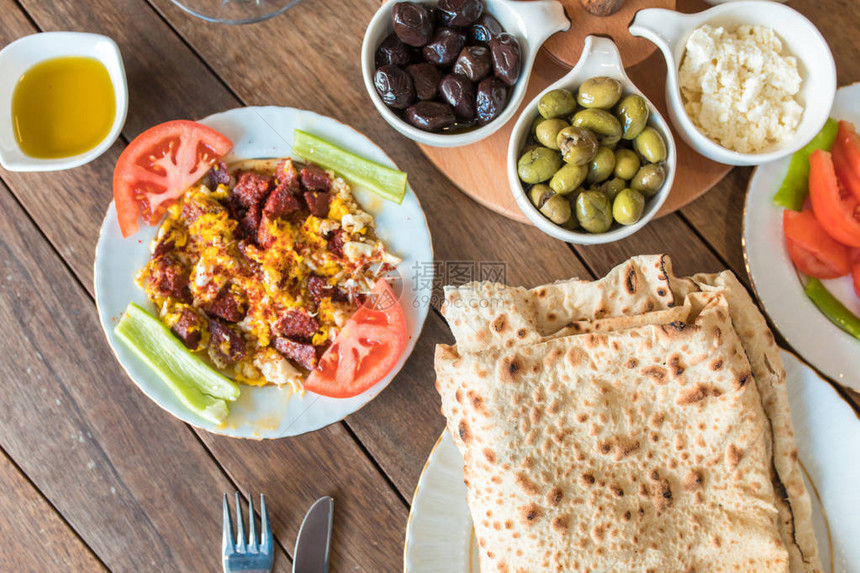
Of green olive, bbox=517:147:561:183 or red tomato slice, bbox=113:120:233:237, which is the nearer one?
green olive, bbox=517:147:561:183

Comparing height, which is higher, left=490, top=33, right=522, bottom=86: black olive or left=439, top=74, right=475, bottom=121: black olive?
left=490, top=33, right=522, bottom=86: black olive

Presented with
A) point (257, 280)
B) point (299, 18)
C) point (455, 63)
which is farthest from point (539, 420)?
point (299, 18)

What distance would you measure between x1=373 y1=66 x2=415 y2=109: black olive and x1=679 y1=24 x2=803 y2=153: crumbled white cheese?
830 millimetres

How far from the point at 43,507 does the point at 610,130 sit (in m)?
2.18

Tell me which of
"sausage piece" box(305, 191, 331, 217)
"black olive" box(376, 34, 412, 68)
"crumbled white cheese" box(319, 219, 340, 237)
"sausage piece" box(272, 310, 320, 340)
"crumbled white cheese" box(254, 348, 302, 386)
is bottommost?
"crumbled white cheese" box(254, 348, 302, 386)

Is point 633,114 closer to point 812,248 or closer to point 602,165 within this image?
point 602,165

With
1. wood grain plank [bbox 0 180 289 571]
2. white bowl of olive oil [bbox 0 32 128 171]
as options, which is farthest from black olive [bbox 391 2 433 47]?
wood grain plank [bbox 0 180 289 571]

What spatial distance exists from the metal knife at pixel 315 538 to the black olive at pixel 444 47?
1.43 m

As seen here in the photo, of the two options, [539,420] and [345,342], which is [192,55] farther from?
[539,420]

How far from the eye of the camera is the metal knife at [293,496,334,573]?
6.10 feet

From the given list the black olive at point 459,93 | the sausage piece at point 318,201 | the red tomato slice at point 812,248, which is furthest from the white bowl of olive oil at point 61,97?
the red tomato slice at point 812,248

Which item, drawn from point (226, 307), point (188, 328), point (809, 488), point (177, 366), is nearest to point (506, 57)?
point (226, 307)

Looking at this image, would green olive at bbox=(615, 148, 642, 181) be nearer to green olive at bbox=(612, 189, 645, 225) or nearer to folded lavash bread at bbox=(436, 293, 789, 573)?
green olive at bbox=(612, 189, 645, 225)

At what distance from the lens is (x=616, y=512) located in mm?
1470
